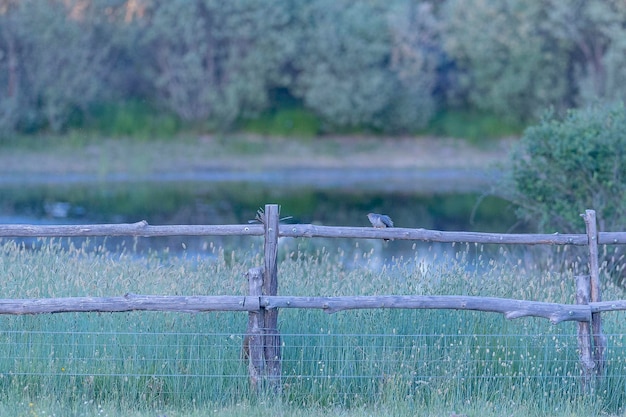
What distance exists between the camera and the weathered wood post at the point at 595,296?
716 cm

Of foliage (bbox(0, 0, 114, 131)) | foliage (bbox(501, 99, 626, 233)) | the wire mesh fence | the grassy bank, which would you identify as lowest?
the wire mesh fence

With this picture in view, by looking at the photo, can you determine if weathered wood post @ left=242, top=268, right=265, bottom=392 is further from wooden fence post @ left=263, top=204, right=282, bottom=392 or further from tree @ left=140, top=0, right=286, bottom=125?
tree @ left=140, top=0, right=286, bottom=125

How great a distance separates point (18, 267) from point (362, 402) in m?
4.19

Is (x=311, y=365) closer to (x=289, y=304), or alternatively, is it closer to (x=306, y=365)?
(x=306, y=365)

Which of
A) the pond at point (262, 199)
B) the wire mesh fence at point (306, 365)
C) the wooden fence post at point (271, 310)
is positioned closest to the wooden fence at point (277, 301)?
the wooden fence post at point (271, 310)

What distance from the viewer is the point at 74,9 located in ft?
108

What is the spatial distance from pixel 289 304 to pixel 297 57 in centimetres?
2797

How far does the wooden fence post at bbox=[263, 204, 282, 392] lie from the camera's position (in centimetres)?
703

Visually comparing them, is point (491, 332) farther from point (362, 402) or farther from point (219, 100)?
point (219, 100)

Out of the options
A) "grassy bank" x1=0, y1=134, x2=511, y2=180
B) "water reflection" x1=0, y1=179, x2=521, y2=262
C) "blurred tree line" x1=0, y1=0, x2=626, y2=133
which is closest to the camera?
"water reflection" x1=0, y1=179, x2=521, y2=262

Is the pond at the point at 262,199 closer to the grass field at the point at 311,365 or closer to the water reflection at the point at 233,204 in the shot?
the water reflection at the point at 233,204

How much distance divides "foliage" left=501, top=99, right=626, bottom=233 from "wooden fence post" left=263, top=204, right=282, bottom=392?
6.18 m

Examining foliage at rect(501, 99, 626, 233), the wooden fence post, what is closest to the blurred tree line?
foliage at rect(501, 99, 626, 233)

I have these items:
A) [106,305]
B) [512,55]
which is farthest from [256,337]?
[512,55]
